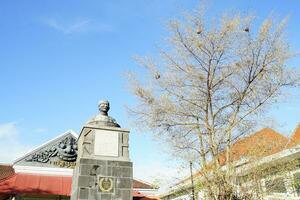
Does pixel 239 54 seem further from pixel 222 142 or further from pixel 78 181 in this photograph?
pixel 78 181

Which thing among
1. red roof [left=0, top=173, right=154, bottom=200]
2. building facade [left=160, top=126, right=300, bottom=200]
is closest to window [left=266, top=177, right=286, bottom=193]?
building facade [left=160, top=126, right=300, bottom=200]

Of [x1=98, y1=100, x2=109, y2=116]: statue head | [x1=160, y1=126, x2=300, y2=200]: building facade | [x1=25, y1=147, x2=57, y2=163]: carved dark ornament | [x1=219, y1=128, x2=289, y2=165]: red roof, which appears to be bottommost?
[x1=160, y1=126, x2=300, y2=200]: building facade

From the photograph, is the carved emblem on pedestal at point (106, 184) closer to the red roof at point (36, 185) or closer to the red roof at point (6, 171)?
the red roof at point (36, 185)

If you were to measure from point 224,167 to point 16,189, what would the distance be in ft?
30.4

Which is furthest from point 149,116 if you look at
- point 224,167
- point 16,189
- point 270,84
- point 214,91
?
point 16,189

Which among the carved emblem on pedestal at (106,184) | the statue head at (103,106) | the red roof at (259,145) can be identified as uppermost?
the statue head at (103,106)

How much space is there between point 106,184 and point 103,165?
0.49 meters

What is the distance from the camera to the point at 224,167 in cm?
1129

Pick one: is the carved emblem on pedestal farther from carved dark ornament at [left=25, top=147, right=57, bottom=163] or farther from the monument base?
carved dark ornament at [left=25, top=147, right=57, bottom=163]

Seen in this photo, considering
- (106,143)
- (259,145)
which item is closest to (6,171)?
(106,143)

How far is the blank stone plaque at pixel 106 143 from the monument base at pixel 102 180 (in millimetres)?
291

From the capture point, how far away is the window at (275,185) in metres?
10.7

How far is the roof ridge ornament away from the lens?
9453 mm

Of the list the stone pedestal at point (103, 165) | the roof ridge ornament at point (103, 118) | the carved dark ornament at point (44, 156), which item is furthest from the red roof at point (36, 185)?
the roof ridge ornament at point (103, 118)
